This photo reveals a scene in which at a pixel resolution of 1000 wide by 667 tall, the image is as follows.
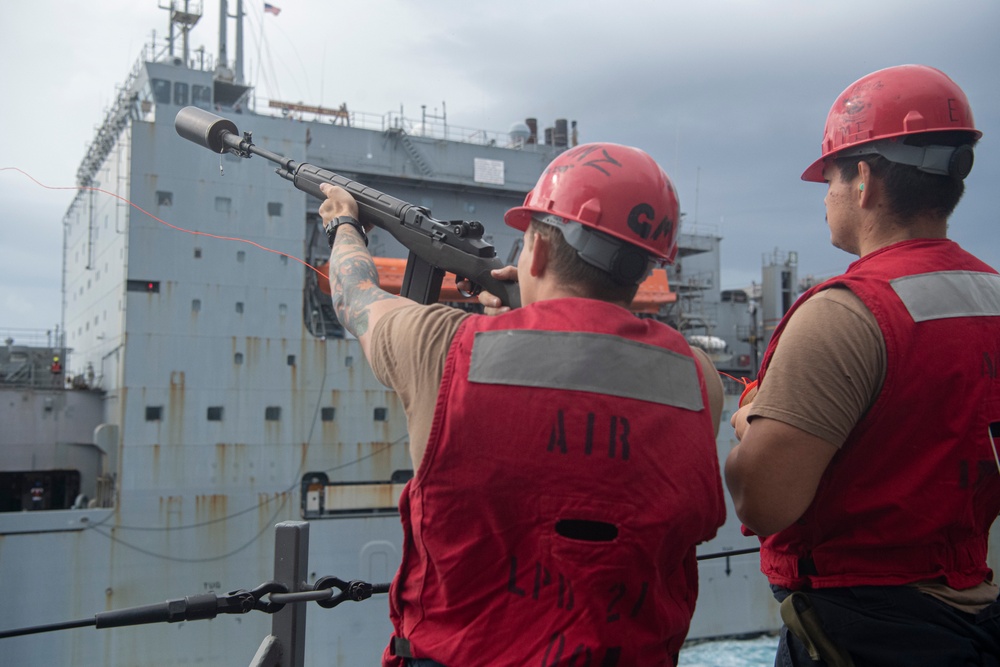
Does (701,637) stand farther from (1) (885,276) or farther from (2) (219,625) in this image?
(1) (885,276)

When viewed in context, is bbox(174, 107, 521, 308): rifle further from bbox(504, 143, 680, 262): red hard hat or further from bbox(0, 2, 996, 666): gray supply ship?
bbox(0, 2, 996, 666): gray supply ship

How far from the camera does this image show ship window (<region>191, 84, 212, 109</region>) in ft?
37.4

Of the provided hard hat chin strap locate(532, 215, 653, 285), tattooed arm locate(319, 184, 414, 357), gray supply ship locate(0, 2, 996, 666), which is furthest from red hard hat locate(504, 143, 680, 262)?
gray supply ship locate(0, 2, 996, 666)

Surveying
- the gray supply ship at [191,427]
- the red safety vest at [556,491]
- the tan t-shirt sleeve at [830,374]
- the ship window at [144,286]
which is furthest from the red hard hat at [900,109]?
the ship window at [144,286]

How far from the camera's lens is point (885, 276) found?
153 centimetres

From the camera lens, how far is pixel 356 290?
5.14 ft

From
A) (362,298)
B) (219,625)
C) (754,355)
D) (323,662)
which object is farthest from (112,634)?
(754,355)

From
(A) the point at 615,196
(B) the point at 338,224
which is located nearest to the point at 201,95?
(B) the point at 338,224

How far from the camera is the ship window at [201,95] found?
448 inches

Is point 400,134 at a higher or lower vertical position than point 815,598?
higher

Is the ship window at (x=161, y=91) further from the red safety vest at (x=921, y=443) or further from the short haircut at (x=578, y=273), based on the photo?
the red safety vest at (x=921, y=443)

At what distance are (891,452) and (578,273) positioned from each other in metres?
0.72

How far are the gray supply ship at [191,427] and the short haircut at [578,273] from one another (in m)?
8.91

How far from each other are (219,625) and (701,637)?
7495mm
